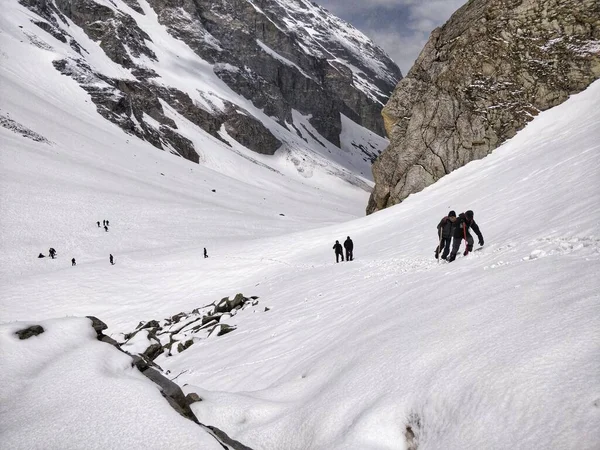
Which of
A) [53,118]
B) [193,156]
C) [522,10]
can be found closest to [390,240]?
[522,10]

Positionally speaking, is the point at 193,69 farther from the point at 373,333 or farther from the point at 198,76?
the point at 373,333

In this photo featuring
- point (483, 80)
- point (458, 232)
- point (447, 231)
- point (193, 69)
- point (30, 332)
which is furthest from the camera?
point (193, 69)

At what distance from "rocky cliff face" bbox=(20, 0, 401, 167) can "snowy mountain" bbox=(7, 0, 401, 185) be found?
366 millimetres

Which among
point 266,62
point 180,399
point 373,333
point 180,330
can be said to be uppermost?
point 266,62

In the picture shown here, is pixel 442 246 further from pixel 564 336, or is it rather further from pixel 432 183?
pixel 432 183

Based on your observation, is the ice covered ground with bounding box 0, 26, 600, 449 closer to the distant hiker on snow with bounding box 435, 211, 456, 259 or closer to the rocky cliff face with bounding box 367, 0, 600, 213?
the distant hiker on snow with bounding box 435, 211, 456, 259

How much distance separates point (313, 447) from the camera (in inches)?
168

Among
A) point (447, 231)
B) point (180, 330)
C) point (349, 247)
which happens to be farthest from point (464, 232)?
point (180, 330)

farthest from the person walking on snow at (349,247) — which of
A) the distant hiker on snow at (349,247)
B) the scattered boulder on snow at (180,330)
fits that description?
the scattered boulder on snow at (180,330)

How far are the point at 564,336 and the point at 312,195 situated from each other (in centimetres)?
7940

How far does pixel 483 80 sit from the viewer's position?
3247cm

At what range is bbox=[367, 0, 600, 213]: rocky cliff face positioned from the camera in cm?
2895

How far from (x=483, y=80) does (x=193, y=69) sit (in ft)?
355

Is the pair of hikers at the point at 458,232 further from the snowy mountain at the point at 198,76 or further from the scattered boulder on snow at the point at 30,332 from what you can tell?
the snowy mountain at the point at 198,76
